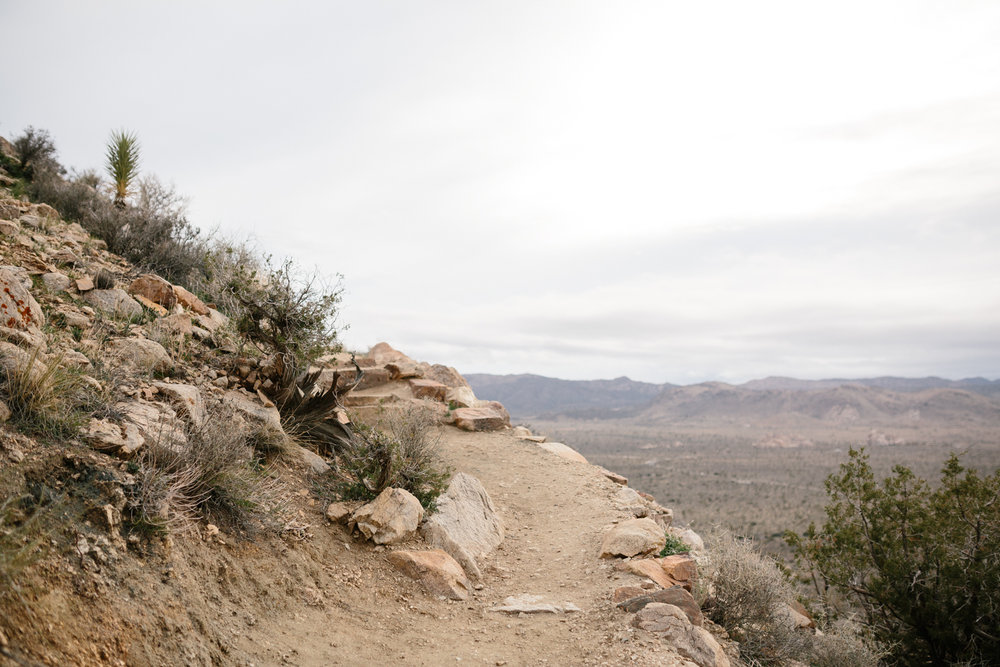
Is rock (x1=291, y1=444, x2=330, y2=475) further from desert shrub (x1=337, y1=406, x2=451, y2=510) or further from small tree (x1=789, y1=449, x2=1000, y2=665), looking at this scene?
small tree (x1=789, y1=449, x2=1000, y2=665)

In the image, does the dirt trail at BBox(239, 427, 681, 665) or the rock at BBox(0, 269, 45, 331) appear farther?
the rock at BBox(0, 269, 45, 331)

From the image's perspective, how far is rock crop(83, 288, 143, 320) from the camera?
7742 mm

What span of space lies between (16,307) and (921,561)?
40.7 feet

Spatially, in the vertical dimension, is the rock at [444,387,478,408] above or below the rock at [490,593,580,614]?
above

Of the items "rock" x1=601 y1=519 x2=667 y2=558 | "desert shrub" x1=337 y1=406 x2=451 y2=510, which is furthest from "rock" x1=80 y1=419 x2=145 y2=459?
"rock" x1=601 y1=519 x2=667 y2=558

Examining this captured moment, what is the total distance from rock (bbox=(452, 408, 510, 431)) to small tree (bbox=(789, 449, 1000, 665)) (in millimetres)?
6634

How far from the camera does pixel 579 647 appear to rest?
5.51 meters

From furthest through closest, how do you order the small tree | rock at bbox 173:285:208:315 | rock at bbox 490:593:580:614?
rock at bbox 173:285:208:315 < the small tree < rock at bbox 490:593:580:614

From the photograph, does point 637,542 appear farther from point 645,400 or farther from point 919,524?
point 645,400

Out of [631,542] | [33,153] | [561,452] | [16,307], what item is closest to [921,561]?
[631,542]

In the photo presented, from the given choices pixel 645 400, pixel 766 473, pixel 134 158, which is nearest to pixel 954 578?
pixel 134 158

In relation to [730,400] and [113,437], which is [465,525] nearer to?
[113,437]

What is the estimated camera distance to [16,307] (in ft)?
18.1

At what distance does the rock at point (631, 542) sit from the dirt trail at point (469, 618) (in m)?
0.24
